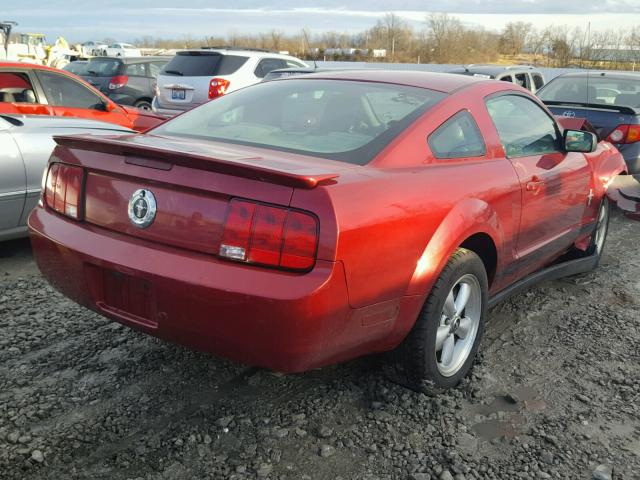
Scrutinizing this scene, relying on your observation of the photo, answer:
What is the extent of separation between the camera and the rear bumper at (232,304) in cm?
219

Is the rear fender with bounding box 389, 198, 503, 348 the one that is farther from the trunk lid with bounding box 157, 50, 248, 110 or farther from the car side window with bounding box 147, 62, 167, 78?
the car side window with bounding box 147, 62, 167, 78

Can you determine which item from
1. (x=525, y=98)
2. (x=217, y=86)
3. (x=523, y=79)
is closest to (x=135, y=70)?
(x=217, y=86)

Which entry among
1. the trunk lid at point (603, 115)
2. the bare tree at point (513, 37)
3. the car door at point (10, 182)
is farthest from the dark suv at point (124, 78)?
the bare tree at point (513, 37)

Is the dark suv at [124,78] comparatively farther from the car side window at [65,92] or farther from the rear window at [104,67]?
the car side window at [65,92]

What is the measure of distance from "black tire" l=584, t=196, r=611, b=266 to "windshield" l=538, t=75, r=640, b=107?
3160 millimetres

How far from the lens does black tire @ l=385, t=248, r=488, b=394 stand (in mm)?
2760

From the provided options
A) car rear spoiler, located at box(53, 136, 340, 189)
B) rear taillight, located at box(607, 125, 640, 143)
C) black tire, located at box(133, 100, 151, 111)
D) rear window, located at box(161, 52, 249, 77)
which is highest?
car rear spoiler, located at box(53, 136, 340, 189)

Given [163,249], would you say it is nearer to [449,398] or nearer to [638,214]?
[449,398]

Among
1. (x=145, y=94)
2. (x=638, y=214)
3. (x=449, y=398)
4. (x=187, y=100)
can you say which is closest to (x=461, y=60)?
(x=145, y=94)

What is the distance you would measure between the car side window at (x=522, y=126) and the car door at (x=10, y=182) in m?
3.25

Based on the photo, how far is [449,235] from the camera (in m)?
2.74

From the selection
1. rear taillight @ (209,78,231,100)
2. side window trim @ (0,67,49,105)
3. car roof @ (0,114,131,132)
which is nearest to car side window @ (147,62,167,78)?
rear taillight @ (209,78,231,100)

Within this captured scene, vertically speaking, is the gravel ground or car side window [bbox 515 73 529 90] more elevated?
car side window [bbox 515 73 529 90]

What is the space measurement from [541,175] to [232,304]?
7.12 feet
